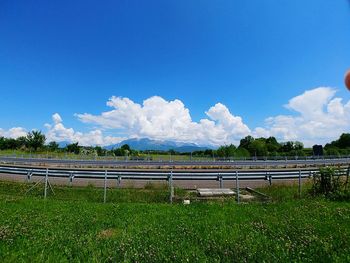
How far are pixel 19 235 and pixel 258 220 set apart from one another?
23.3 feet

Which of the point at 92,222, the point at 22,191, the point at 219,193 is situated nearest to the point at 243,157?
the point at 219,193

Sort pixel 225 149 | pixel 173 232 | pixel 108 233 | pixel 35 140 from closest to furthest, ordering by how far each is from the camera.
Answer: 1. pixel 173 232
2. pixel 108 233
3. pixel 225 149
4. pixel 35 140

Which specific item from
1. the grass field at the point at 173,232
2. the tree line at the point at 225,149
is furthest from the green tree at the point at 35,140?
the grass field at the point at 173,232

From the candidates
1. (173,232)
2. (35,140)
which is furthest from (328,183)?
(35,140)

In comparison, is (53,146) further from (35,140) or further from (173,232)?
(173,232)

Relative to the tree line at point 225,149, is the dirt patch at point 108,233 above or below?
below

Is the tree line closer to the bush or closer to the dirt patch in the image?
the bush

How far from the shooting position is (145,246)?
6867 millimetres

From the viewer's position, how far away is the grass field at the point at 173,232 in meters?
6.27

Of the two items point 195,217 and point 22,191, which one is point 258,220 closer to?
point 195,217

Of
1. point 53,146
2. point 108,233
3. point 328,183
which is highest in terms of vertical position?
point 53,146

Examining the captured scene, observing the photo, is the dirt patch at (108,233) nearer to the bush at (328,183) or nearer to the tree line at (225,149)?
the bush at (328,183)

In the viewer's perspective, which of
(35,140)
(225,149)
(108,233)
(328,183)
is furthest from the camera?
(35,140)

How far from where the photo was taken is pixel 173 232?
26.8 feet
